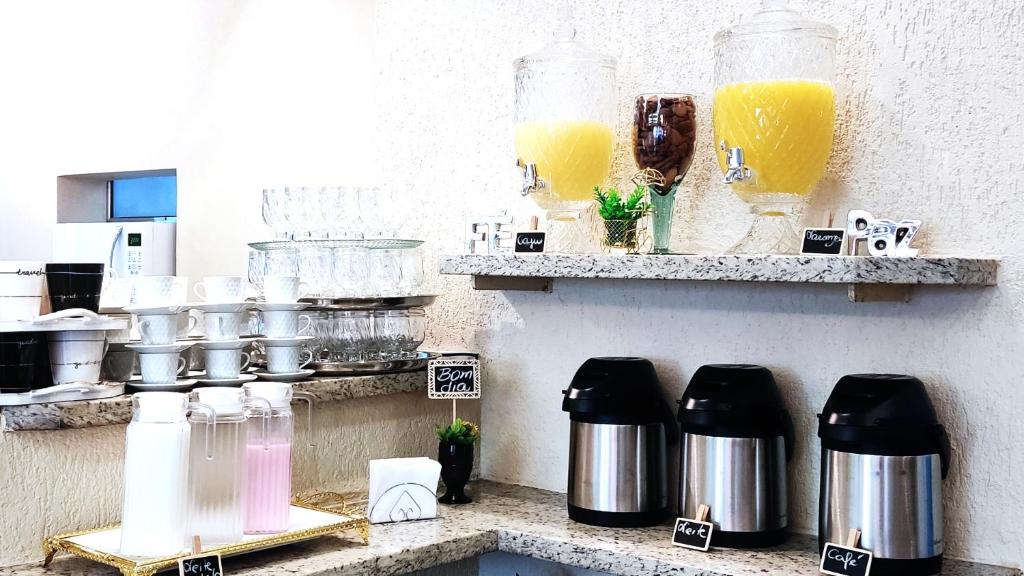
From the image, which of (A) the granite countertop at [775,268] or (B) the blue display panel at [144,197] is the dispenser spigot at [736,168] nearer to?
(A) the granite countertop at [775,268]

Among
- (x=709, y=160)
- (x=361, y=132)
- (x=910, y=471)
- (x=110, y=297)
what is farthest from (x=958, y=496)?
(x=361, y=132)

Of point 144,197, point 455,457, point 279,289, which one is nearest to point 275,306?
point 279,289

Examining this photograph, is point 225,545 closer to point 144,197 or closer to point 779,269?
point 779,269

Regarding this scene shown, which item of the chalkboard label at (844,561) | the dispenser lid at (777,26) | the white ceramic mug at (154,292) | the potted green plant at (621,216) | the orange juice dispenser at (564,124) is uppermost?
the dispenser lid at (777,26)

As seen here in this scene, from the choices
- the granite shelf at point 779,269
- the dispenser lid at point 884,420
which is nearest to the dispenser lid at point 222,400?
the granite shelf at point 779,269

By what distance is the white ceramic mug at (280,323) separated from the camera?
2156 mm

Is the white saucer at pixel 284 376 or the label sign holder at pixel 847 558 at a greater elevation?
the white saucer at pixel 284 376

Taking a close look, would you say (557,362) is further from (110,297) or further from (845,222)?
(110,297)

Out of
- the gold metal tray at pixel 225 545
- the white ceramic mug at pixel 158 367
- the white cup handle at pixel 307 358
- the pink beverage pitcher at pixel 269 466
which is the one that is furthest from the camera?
the white cup handle at pixel 307 358

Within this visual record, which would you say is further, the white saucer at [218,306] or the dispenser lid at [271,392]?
the white saucer at [218,306]

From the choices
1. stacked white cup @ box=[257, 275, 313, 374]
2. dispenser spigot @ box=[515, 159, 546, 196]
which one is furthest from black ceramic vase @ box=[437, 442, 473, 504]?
dispenser spigot @ box=[515, 159, 546, 196]

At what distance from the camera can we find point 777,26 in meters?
1.92

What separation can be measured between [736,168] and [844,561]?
71 cm

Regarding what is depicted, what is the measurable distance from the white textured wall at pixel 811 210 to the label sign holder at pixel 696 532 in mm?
255
